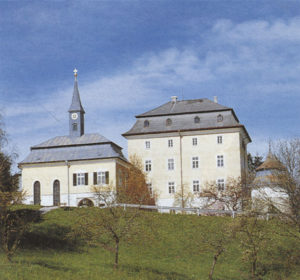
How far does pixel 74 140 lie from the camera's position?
177 feet

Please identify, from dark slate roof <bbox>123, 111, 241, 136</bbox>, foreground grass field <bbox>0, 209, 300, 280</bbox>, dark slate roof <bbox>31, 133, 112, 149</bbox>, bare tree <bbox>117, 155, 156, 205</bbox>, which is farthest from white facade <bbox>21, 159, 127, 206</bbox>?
foreground grass field <bbox>0, 209, 300, 280</bbox>

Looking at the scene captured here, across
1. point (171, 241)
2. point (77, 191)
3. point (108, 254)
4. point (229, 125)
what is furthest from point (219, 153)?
point (108, 254)

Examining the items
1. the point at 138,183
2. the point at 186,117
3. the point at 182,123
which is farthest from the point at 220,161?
the point at 138,183

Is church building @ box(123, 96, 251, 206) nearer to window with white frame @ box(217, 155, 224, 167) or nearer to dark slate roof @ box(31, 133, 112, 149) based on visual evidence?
window with white frame @ box(217, 155, 224, 167)

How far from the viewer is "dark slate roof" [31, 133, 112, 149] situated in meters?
52.9

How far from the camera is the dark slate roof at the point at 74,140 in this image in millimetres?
52875

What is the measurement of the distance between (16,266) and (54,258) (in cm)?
480

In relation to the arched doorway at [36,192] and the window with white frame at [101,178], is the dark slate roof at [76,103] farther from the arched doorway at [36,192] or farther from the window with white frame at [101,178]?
the arched doorway at [36,192]

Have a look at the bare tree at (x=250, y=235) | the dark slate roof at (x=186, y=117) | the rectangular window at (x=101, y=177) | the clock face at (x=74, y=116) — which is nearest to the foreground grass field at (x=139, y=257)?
the bare tree at (x=250, y=235)

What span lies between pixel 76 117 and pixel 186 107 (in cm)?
1202

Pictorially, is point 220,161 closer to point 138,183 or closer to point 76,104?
point 138,183

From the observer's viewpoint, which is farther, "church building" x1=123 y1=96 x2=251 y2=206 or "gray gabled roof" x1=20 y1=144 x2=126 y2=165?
"church building" x1=123 y1=96 x2=251 y2=206

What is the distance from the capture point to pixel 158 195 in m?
56.3

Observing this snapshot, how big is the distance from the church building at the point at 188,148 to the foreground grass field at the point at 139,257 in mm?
20734
